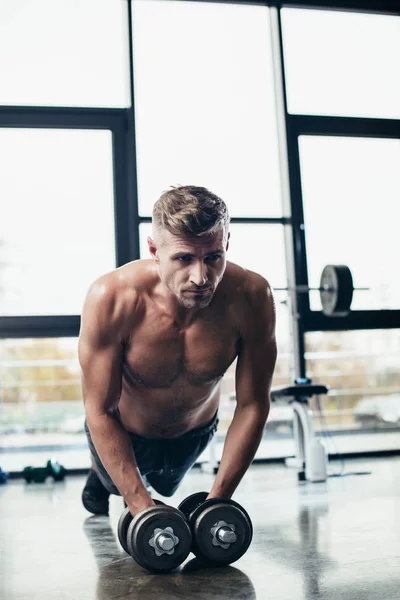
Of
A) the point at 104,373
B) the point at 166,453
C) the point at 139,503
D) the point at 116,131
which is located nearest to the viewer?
the point at 139,503

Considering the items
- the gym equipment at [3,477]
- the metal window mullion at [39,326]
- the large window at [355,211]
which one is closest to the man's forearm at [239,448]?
the gym equipment at [3,477]

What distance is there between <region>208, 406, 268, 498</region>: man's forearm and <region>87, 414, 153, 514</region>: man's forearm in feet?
0.61

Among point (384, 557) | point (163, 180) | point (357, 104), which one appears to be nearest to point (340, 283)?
point (163, 180)

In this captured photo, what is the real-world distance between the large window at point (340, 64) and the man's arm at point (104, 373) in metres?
3.35

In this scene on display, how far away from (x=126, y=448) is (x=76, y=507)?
3.90 feet

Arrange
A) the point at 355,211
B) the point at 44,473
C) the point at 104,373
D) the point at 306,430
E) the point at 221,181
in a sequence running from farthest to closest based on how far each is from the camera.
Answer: the point at 355,211 → the point at 221,181 → the point at 44,473 → the point at 306,430 → the point at 104,373

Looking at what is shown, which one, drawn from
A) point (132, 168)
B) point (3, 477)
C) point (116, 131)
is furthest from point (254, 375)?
point (116, 131)

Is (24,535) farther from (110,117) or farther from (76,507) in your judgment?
(110,117)

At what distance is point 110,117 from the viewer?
4449 millimetres

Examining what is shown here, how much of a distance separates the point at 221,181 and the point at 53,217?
3.56 ft

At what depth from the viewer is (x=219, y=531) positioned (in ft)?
5.08

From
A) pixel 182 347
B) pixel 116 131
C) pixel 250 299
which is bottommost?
pixel 182 347

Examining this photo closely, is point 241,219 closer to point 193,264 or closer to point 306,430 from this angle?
point 306,430

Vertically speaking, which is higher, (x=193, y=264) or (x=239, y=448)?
(x=193, y=264)
